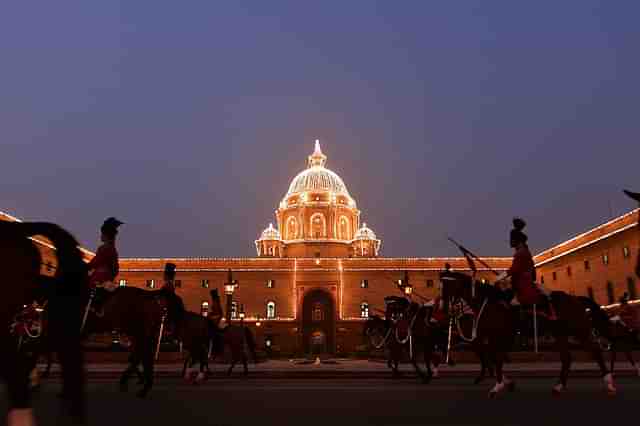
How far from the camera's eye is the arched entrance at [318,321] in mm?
59719

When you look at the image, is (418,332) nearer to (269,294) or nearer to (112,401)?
(112,401)

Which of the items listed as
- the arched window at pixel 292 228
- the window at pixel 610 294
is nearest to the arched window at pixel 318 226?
the arched window at pixel 292 228

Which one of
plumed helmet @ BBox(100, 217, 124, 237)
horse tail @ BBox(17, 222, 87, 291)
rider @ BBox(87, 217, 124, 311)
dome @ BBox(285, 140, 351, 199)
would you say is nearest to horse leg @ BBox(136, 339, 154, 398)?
rider @ BBox(87, 217, 124, 311)

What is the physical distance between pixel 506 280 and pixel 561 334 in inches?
52.7

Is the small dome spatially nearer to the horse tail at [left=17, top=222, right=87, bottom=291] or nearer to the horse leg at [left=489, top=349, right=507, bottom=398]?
the horse leg at [left=489, top=349, right=507, bottom=398]

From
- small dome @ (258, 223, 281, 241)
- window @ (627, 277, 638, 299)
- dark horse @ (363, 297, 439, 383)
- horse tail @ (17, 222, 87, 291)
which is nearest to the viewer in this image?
horse tail @ (17, 222, 87, 291)

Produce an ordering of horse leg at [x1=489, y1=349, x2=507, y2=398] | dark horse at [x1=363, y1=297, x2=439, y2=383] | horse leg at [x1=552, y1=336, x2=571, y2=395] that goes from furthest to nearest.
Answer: dark horse at [x1=363, y1=297, x2=439, y2=383], horse leg at [x1=552, y1=336, x2=571, y2=395], horse leg at [x1=489, y1=349, x2=507, y2=398]

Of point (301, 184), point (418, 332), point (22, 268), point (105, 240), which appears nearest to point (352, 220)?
point (301, 184)

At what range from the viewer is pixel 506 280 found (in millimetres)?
10555

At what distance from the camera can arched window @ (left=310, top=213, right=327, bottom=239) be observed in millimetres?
71375

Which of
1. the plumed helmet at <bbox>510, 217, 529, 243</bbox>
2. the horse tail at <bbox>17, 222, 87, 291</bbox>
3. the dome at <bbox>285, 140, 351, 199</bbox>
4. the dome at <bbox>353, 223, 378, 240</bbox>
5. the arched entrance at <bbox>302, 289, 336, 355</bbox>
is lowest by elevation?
the arched entrance at <bbox>302, 289, 336, 355</bbox>

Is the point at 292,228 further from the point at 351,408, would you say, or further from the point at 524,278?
the point at 351,408

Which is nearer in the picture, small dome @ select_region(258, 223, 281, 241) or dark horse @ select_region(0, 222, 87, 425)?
dark horse @ select_region(0, 222, 87, 425)

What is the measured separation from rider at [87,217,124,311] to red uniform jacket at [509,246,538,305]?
662 cm
